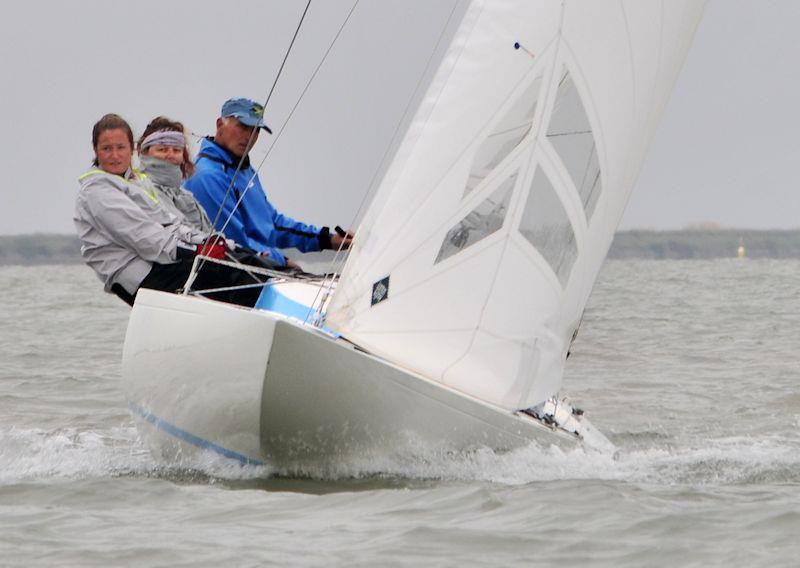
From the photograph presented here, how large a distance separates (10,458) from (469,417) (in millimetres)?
1969

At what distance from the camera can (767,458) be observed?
21.1 feet

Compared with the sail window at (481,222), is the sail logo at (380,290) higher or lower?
lower

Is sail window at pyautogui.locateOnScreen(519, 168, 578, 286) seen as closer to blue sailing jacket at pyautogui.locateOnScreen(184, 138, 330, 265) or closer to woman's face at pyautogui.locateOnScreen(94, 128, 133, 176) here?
blue sailing jacket at pyautogui.locateOnScreen(184, 138, 330, 265)

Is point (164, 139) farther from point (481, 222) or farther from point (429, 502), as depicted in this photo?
point (429, 502)

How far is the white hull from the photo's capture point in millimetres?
5188

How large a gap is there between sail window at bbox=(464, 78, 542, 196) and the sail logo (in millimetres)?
449

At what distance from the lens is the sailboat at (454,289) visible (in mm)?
5328

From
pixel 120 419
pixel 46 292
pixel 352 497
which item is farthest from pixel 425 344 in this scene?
pixel 46 292

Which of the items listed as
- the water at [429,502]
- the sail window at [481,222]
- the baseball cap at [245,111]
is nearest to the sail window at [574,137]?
the sail window at [481,222]

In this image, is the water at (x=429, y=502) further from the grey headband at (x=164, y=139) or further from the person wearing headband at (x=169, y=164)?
the grey headband at (x=164, y=139)

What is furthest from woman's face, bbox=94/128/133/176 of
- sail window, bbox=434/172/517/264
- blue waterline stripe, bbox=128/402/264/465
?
sail window, bbox=434/172/517/264

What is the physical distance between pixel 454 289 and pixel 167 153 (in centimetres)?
147

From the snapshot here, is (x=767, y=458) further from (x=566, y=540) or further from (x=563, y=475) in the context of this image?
(x=566, y=540)

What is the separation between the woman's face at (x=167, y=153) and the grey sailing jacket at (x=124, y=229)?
20 centimetres
